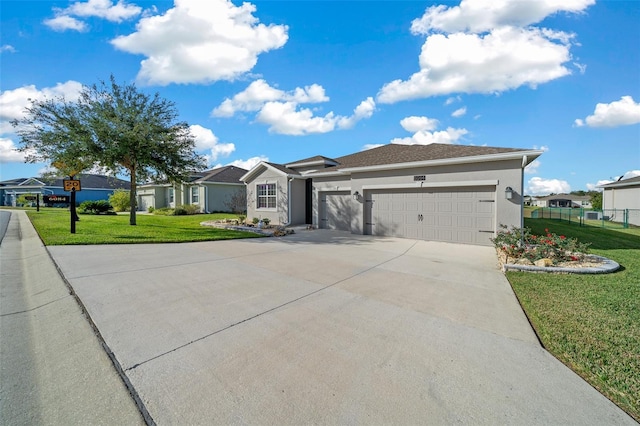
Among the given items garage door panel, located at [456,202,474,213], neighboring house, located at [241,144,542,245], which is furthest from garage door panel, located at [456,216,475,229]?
garage door panel, located at [456,202,474,213]

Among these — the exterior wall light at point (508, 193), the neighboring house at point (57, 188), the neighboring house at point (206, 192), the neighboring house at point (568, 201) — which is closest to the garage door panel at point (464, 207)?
the exterior wall light at point (508, 193)

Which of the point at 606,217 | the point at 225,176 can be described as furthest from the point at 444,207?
the point at 606,217

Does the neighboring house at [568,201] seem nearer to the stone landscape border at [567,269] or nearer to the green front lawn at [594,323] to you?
the stone landscape border at [567,269]

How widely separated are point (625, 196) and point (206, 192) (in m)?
34.9

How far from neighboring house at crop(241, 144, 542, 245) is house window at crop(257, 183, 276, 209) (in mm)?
855

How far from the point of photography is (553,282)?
5.54m

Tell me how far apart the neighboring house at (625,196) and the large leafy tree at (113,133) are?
29.7 m

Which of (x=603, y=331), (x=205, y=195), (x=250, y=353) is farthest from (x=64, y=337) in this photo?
(x=205, y=195)

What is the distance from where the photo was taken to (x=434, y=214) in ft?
35.5

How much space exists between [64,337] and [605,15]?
612 inches

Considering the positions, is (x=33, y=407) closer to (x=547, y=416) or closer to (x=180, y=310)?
(x=180, y=310)

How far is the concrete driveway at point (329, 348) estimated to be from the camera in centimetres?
217

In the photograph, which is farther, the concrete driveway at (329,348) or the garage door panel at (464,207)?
the garage door panel at (464,207)

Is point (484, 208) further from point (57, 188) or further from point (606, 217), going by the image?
point (57, 188)
